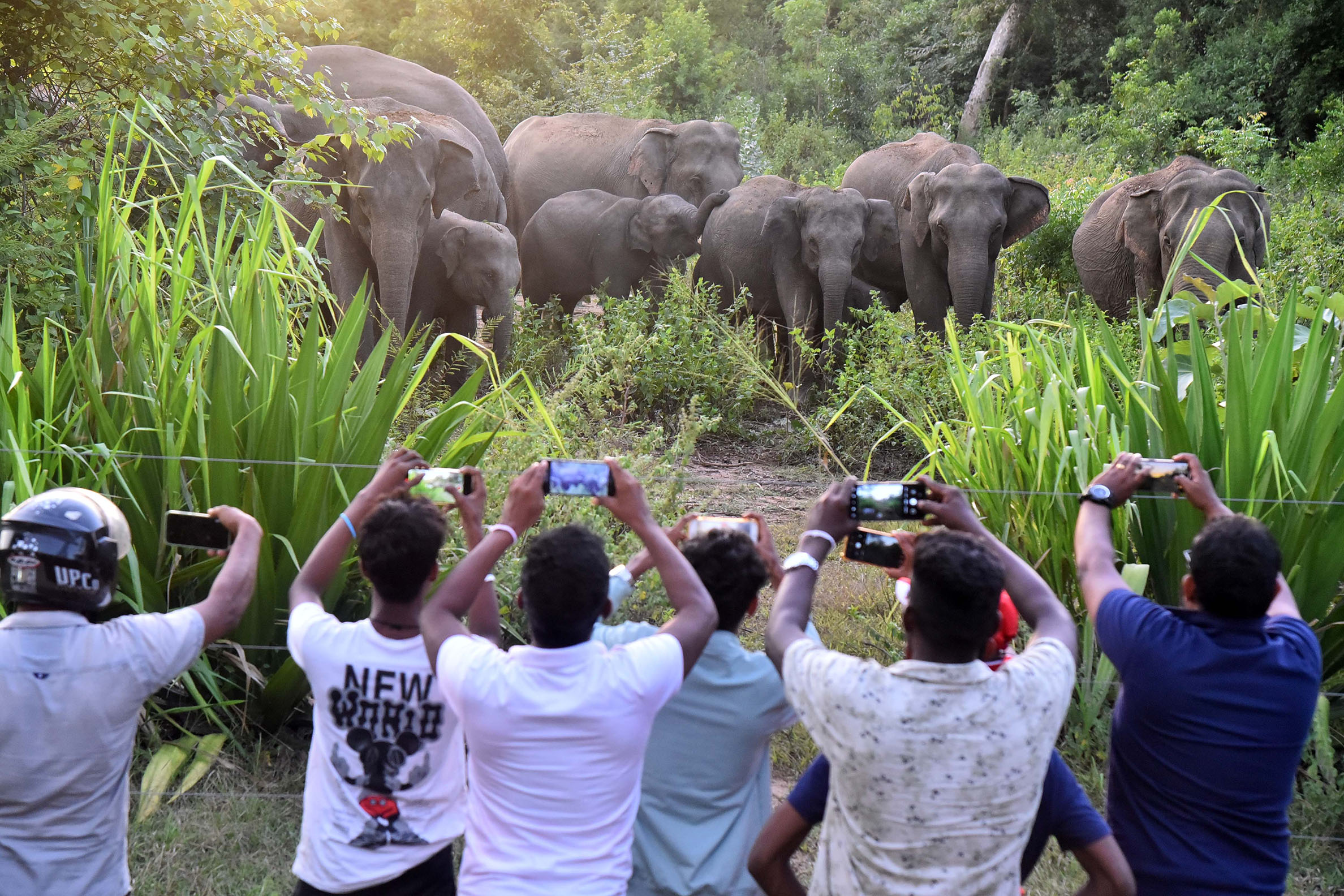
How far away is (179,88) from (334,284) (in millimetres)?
3367

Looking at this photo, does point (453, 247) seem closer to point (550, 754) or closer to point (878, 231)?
point (878, 231)

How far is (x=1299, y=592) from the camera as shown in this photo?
3521mm

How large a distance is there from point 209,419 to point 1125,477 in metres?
2.46

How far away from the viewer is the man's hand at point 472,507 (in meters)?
2.45

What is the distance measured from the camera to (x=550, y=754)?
2.01 metres

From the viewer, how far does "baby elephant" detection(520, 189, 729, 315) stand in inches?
434

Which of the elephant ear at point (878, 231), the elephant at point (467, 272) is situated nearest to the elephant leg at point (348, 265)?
the elephant at point (467, 272)

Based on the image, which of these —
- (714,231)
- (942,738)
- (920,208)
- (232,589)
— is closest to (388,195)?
(714,231)

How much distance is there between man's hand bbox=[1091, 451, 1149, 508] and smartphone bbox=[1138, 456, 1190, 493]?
1 cm

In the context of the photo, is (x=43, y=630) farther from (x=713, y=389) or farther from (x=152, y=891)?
(x=713, y=389)

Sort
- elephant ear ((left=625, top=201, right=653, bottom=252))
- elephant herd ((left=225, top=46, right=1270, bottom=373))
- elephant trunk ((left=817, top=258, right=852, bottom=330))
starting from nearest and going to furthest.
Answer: elephant herd ((left=225, top=46, right=1270, bottom=373)), elephant trunk ((left=817, top=258, right=852, bottom=330)), elephant ear ((left=625, top=201, right=653, bottom=252))

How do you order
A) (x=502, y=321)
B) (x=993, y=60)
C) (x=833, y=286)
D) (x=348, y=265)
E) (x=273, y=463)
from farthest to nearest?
(x=993, y=60) → (x=833, y=286) → (x=502, y=321) → (x=348, y=265) → (x=273, y=463)

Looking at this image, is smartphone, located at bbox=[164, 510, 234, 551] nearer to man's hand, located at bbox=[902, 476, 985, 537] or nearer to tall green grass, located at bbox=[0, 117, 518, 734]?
tall green grass, located at bbox=[0, 117, 518, 734]

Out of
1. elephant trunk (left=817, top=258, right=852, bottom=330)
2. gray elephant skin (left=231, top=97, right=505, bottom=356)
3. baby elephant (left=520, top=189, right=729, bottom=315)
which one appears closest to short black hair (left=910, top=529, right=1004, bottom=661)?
gray elephant skin (left=231, top=97, right=505, bottom=356)
